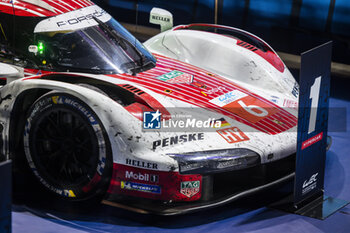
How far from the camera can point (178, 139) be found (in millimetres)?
3734

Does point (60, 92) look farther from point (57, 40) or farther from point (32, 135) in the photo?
point (57, 40)

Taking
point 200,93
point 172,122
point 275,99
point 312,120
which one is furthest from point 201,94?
point 312,120

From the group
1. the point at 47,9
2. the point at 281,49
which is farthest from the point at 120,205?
the point at 281,49

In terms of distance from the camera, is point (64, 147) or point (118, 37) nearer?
point (64, 147)

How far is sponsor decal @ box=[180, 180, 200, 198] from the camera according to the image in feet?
12.0

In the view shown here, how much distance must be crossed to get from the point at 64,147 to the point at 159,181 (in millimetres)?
712

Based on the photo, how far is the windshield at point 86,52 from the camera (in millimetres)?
4246

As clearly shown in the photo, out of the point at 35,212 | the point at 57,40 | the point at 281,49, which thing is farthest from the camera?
the point at 281,49

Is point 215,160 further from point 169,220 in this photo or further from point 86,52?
point 86,52

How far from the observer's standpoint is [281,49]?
891 centimetres

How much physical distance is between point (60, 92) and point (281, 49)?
18.7ft

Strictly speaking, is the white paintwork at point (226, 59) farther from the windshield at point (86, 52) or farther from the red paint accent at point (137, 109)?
the red paint accent at point (137, 109)

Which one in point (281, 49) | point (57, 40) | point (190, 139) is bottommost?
point (281, 49)

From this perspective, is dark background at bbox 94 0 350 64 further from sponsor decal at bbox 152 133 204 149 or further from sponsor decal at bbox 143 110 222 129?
sponsor decal at bbox 152 133 204 149
